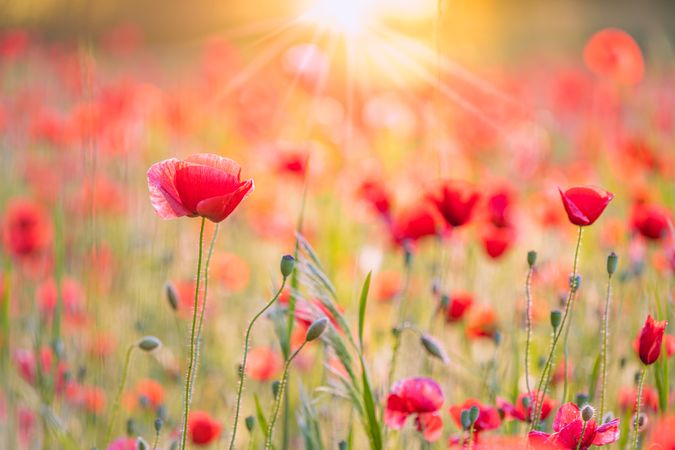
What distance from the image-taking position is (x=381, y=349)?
229 cm

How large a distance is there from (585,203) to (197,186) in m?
0.54

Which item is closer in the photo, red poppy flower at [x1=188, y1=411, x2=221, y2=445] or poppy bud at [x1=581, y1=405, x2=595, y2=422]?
poppy bud at [x1=581, y1=405, x2=595, y2=422]

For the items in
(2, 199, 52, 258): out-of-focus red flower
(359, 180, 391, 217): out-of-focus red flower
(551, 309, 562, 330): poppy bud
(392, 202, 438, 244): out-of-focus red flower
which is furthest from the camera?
(2, 199, 52, 258): out-of-focus red flower

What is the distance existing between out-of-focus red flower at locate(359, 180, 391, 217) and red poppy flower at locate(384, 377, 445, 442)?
3.16 ft

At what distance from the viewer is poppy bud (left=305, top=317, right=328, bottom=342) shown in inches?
42.5

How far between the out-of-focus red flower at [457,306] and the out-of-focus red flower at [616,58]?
186 centimetres

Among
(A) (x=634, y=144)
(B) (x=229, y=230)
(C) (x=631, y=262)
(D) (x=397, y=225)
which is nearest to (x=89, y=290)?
(D) (x=397, y=225)

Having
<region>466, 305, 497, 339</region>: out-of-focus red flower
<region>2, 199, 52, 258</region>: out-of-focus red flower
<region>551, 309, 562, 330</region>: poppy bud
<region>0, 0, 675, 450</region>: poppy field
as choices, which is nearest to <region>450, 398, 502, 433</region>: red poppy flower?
<region>0, 0, 675, 450</region>: poppy field

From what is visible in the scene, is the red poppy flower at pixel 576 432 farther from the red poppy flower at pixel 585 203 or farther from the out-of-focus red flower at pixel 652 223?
the out-of-focus red flower at pixel 652 223

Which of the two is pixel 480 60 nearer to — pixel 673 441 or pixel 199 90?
pixel 199 90

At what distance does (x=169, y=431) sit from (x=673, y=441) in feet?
4.03

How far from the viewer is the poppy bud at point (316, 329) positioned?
3.54ft

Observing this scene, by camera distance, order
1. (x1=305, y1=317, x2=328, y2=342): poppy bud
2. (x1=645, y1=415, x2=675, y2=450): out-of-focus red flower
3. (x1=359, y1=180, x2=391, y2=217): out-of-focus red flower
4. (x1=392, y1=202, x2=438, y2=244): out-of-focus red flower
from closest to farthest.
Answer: (x1=645, y1=415, x2=675, y2=450): out-of-focus red flower
(x1=305, y1=317, x2=328, y2=342): poppy bud
(x1=392, y1=202, x2=438, y2=244): out-of-focus red flower
(x1=359, y1=180, x2=391, y2=217): out-of-focus red flower

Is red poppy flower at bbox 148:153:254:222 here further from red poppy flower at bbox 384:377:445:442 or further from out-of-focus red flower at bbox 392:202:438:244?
out-of-focus red flower at bbox 392:202:438:244
